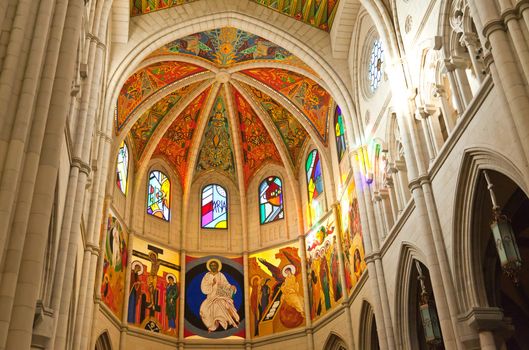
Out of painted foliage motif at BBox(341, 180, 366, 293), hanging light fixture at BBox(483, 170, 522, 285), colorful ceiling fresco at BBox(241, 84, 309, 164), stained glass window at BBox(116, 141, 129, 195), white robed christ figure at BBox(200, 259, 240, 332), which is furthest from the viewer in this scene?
colorful ceiling fresco at BBox(241, 84, 309, 164)

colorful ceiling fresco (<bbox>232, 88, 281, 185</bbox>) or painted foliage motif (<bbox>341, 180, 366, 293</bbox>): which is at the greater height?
colorful ceiling fresco (<bbox>232, 88, 281, 185</bbox>)

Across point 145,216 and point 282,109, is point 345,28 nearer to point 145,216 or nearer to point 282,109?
point 282,109

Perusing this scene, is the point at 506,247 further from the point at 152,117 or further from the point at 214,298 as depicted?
the point at 152,117

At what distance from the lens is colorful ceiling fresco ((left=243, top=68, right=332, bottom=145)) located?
72.9 ft

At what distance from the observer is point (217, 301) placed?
22.1m

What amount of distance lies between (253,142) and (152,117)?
391 cm

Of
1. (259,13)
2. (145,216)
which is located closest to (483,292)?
(259,13)

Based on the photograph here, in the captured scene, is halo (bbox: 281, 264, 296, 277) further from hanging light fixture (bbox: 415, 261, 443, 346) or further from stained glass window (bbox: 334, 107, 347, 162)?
hanging light fixture (bbox: 415, 261, 443, 346)

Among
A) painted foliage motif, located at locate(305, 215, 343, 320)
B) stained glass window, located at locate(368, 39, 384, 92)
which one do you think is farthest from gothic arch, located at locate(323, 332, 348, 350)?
stained glass window, located at locate(368, 39, 384, 92)

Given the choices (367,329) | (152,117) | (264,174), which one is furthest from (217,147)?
(367,329)

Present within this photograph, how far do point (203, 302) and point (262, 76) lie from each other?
7879mm

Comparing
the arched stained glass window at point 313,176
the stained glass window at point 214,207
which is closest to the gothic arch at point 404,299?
the arched stained glass window at point 313,176

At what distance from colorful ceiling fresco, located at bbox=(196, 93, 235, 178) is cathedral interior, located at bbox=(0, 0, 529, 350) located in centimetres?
7

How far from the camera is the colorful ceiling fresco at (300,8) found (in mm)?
19469
